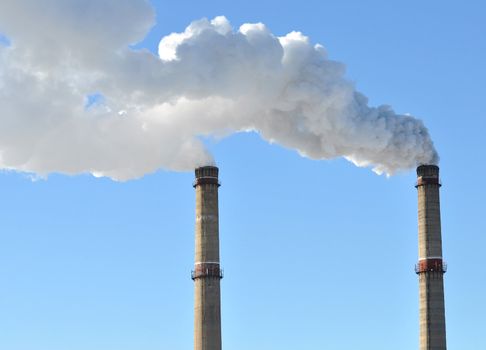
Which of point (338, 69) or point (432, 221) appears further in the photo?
point (432, 221)

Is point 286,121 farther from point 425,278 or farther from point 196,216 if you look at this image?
point 425,278

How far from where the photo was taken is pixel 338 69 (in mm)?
54844

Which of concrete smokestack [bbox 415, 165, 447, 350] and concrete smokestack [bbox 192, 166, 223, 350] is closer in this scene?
concrete smokestack [bbox 192, 166, 223, 350]

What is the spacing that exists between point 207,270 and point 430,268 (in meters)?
11.5

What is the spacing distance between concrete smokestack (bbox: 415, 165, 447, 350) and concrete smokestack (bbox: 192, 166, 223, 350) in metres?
10.5

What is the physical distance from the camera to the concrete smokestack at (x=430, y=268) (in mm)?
58094

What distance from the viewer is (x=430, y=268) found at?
191 feet

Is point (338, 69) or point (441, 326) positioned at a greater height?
point (338, 69)

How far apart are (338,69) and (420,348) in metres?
15.3

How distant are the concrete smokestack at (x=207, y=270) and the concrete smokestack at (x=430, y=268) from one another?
10512 mm

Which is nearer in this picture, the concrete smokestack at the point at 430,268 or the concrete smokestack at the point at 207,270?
the concrete smokestack at the point at 207,270

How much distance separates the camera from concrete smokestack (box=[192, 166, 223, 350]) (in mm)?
57562

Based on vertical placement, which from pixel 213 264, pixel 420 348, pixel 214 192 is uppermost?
pixel 214 192


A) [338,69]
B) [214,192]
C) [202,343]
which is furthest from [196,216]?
[338,69]
